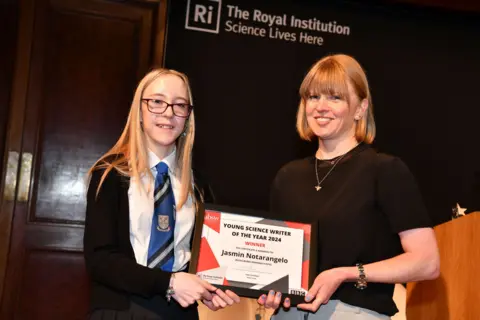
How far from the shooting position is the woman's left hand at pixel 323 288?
7.52 feet

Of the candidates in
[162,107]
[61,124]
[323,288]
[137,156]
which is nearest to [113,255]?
[137,156]

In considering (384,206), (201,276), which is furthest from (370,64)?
(201,276)

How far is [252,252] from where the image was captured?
241 cm

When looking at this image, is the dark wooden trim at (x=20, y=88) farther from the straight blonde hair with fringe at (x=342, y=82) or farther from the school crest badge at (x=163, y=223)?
the straight blonde hair with fringe at (x=342, y=82)

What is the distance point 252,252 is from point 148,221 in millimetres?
385

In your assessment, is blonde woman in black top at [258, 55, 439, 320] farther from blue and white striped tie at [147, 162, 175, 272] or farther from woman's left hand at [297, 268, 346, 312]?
blue and white striped tie at [147, 162, 175, 272]

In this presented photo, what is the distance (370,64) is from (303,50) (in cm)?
50

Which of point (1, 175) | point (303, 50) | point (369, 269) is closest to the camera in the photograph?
point (369, 269)

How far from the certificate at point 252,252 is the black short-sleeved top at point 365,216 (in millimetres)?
63

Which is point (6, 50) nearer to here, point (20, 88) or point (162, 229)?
point (20, 88)

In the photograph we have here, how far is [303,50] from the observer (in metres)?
4.70

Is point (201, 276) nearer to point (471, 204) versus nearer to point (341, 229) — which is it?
point (341, 229)

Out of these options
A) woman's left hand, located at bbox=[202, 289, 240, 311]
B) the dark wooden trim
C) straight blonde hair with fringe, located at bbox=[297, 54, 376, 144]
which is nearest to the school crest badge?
woman's left hand, located at bbox=[202, 289, 240, 311]

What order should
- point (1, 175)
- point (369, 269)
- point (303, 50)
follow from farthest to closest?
point (303, 50), point (1, 175), point (369, 269)
